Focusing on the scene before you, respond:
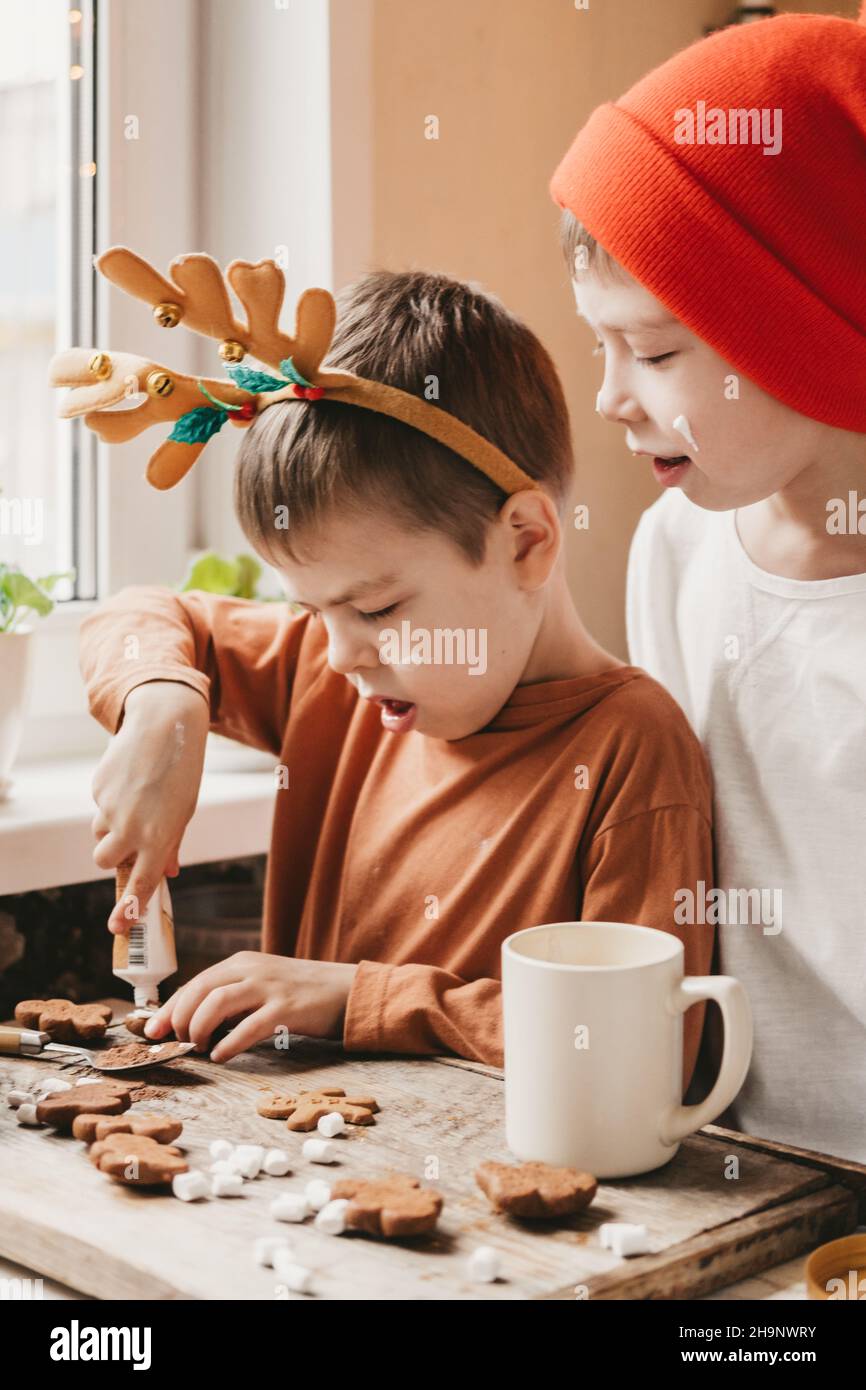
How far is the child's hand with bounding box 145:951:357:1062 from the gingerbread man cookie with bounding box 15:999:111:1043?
0.12ft

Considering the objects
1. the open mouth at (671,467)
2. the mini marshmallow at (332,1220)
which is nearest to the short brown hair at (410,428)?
the open mouth at (671,467)

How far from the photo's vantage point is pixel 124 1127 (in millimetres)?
818

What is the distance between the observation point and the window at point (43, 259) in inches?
59.0

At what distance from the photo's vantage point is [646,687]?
1077 millimetres

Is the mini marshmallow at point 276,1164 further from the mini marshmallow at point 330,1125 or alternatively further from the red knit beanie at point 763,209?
the red knit beanie at point 763,209

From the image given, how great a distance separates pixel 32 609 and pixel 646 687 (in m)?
0.62

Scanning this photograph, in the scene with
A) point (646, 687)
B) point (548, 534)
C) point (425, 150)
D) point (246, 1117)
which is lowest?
point (246, 1117)

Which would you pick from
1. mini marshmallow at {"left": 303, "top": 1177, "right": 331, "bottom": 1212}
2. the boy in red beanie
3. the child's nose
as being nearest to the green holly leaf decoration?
the child's nose

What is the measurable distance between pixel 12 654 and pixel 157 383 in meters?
0.46

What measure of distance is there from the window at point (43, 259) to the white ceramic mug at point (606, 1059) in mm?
901

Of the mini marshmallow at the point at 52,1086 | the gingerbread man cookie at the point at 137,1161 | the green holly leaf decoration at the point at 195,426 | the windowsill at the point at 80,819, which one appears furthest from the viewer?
the windowsill at the point at 80,819
